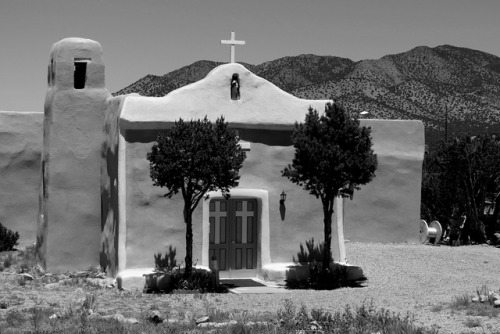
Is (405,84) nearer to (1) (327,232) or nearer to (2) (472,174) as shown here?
(2) (472,174)

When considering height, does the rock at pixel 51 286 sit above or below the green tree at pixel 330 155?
below

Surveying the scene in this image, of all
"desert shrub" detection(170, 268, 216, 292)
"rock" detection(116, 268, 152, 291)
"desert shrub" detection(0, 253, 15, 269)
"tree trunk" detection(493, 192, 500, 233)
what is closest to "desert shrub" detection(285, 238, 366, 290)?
"desert shrub" detection(170, 268, 216, 292)

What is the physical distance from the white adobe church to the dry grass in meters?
1.61

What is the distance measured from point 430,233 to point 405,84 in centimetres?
6056

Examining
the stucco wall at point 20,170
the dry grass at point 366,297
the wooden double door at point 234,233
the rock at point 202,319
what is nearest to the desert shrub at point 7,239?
the stucco wall at point 20,170

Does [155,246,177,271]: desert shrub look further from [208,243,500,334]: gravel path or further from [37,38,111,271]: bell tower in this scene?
[37,38,111,271]: bell tower

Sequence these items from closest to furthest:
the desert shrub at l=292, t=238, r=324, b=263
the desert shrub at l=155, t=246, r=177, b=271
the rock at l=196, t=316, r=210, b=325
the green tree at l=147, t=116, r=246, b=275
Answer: the rock at l=196, t=316, r=210, b=325 < the green tree at l=147, t=116, r=246, b=275 < the desert shrub at l=155, t=246, r=177, b=271 < the desert shrub at l=292, t=238, r=324, b=263

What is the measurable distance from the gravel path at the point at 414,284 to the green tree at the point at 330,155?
257cm

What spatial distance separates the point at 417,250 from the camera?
79.9ft

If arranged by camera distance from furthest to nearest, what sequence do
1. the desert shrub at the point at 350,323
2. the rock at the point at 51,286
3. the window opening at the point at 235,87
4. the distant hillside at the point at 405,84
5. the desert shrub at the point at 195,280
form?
1. the distant hillside at the point at 405,84
2. the window opening at the point at 235,87
3. the rock at the point at 51,286
4. the desert shrub at the point at 195,280
5. the desert shrub at the point at 350,323

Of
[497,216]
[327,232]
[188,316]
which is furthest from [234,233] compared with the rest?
[497,216]

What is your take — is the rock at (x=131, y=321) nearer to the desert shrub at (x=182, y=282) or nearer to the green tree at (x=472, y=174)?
the desert shrub at (x=182, y=282)

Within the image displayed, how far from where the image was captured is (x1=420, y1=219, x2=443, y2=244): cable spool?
2794 centimetres

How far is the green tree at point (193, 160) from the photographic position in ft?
58.1
